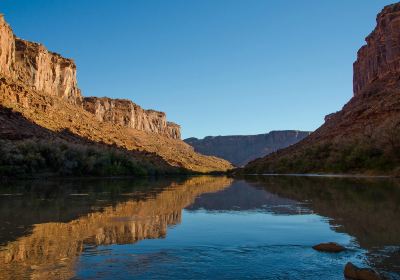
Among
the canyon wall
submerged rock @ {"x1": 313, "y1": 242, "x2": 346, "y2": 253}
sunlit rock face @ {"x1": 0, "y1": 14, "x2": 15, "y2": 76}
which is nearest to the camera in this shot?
submerged rock @ {"x1": 313, "y1": 242, "x2": 346, "y2": 253}

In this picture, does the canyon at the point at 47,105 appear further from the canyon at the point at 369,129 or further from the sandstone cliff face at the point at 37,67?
the canyon at the point at 369,129

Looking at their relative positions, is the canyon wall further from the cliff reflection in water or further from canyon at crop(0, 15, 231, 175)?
the cliff reflection in water

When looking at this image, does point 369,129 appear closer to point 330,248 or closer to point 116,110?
point 330,248

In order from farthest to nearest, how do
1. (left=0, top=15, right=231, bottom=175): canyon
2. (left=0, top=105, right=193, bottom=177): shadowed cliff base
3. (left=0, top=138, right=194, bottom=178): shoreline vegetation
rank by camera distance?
(left=0, top=15, right=231, bottom=175): canyon, (left=0, top=105, right=193, bottom=177): shadowed cliff base, (left=0, top=138, right=194, bottom=178): shoreline vegetation

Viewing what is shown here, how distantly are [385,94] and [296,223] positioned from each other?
79799 millimetres

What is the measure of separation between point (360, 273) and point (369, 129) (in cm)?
5932

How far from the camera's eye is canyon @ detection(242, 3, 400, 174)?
5053cm

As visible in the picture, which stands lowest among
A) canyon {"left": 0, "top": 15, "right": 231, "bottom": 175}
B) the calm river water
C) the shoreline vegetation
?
the calm river water

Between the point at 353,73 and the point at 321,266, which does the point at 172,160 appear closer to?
the point at 353,73

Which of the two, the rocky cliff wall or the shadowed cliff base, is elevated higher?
the rocky cliff wall

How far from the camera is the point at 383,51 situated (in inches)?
4377

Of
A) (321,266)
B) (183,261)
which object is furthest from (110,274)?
(321,266)

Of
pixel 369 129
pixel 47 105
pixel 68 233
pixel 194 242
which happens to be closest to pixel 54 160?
pixel 47 105

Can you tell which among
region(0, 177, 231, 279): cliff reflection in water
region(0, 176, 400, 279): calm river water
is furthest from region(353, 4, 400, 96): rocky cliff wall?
region(0, 177, 231, 279): cliff reflection in water
